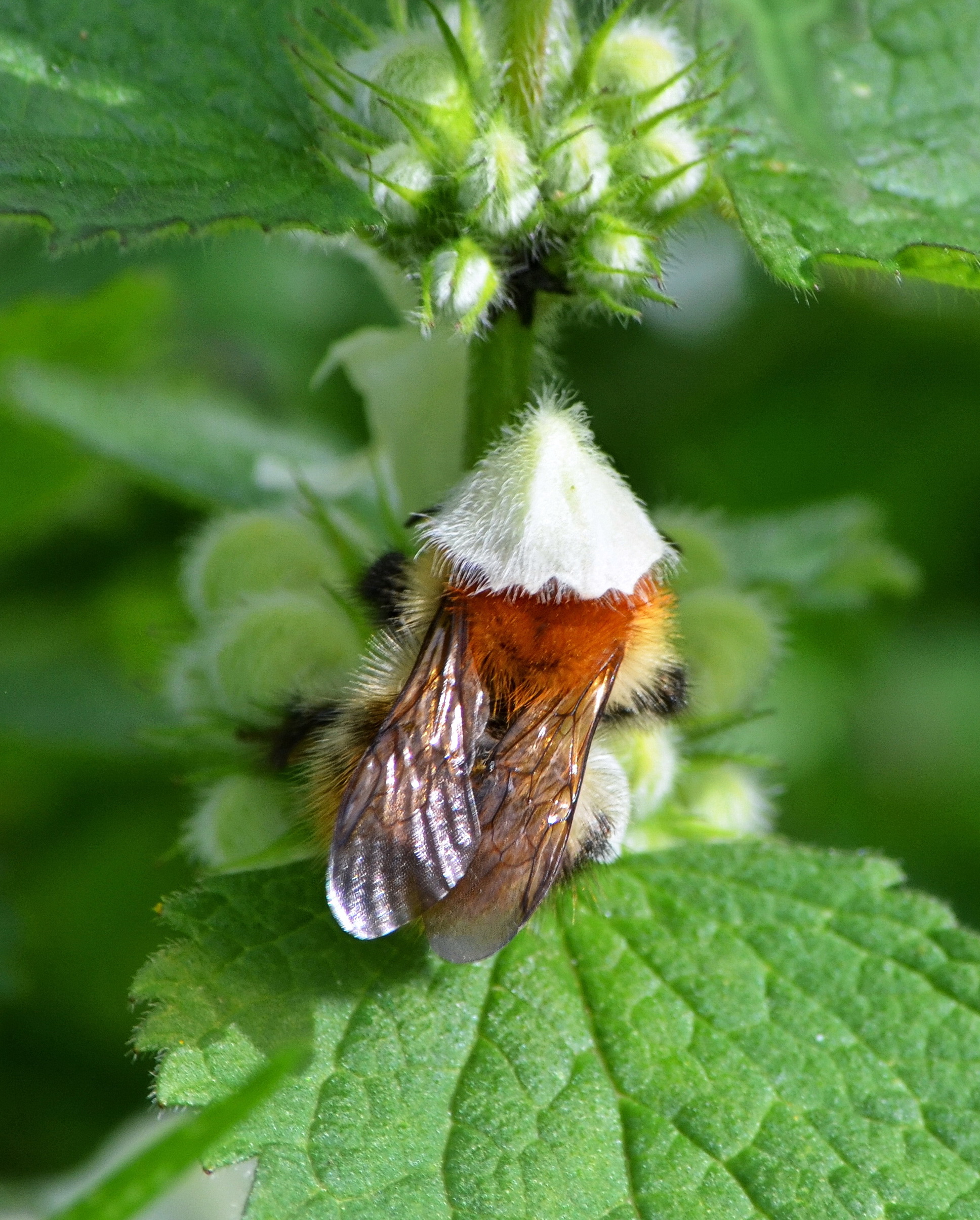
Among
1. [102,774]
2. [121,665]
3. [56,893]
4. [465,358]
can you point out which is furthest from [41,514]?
[465,358]

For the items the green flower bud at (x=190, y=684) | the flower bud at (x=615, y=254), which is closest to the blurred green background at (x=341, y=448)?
the green flower bud at (x=190, y=684)

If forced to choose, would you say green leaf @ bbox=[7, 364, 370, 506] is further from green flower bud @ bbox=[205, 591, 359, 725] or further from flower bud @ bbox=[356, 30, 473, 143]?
flower bud @ bbox=[356, 30, 473, 143]

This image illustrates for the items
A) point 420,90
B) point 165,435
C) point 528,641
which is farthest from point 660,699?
point 165,435

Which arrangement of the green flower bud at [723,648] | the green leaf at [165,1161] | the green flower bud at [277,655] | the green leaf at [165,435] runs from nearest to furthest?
the green leaf at [165,1161], the green flower bud at [277,655], the green flower bud at [723,648], the green leaf at [165,435]

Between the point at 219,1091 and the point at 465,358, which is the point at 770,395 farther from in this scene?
the point at 219,1091

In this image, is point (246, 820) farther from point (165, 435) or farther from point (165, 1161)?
point (165, 435)

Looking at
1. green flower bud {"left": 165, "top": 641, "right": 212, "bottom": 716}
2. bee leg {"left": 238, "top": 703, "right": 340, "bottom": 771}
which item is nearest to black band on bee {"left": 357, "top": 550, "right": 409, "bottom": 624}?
bee leg {"left": 238, "top": 703, "right": 340, "bottom": 771}

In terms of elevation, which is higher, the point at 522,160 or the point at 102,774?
the point at 522,160

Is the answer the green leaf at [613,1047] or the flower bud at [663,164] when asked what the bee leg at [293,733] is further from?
the flower bud at [663,164]
